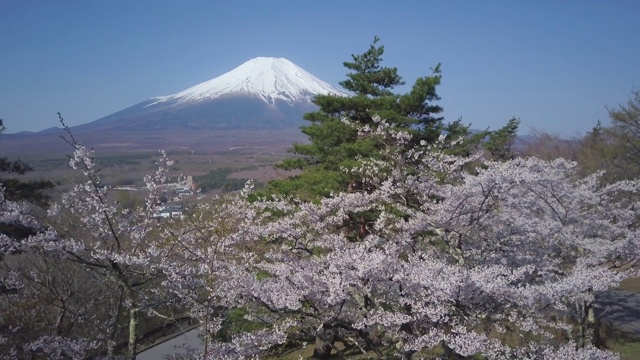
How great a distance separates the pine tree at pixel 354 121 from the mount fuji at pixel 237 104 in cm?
11619

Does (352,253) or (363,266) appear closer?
(363,266)

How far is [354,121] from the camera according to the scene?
38.7ft

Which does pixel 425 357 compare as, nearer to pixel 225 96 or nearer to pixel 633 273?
pixel 633 273

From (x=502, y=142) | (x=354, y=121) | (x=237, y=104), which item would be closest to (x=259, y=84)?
(x=237, y=104)

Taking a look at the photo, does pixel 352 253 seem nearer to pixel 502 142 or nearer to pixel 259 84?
pixel 502 142

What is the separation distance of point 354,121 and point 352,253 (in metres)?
6.26

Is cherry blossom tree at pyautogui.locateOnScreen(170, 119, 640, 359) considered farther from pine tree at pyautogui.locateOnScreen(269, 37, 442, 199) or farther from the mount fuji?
the mount fuji

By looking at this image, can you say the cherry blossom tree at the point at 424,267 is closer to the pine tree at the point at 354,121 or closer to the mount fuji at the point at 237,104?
the pine tree at the point at 354,121

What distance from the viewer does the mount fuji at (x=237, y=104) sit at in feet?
472

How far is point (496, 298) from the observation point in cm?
589

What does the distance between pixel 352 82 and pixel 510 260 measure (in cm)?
625

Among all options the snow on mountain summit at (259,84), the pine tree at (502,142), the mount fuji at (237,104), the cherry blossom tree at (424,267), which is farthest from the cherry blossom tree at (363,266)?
the snow on mountain summit at (259,84)

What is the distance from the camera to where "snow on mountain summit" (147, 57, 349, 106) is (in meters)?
162

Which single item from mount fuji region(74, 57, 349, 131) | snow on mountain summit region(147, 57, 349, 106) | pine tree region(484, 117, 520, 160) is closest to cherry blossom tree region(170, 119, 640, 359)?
pine tree region(484, 117, 520, 160)
